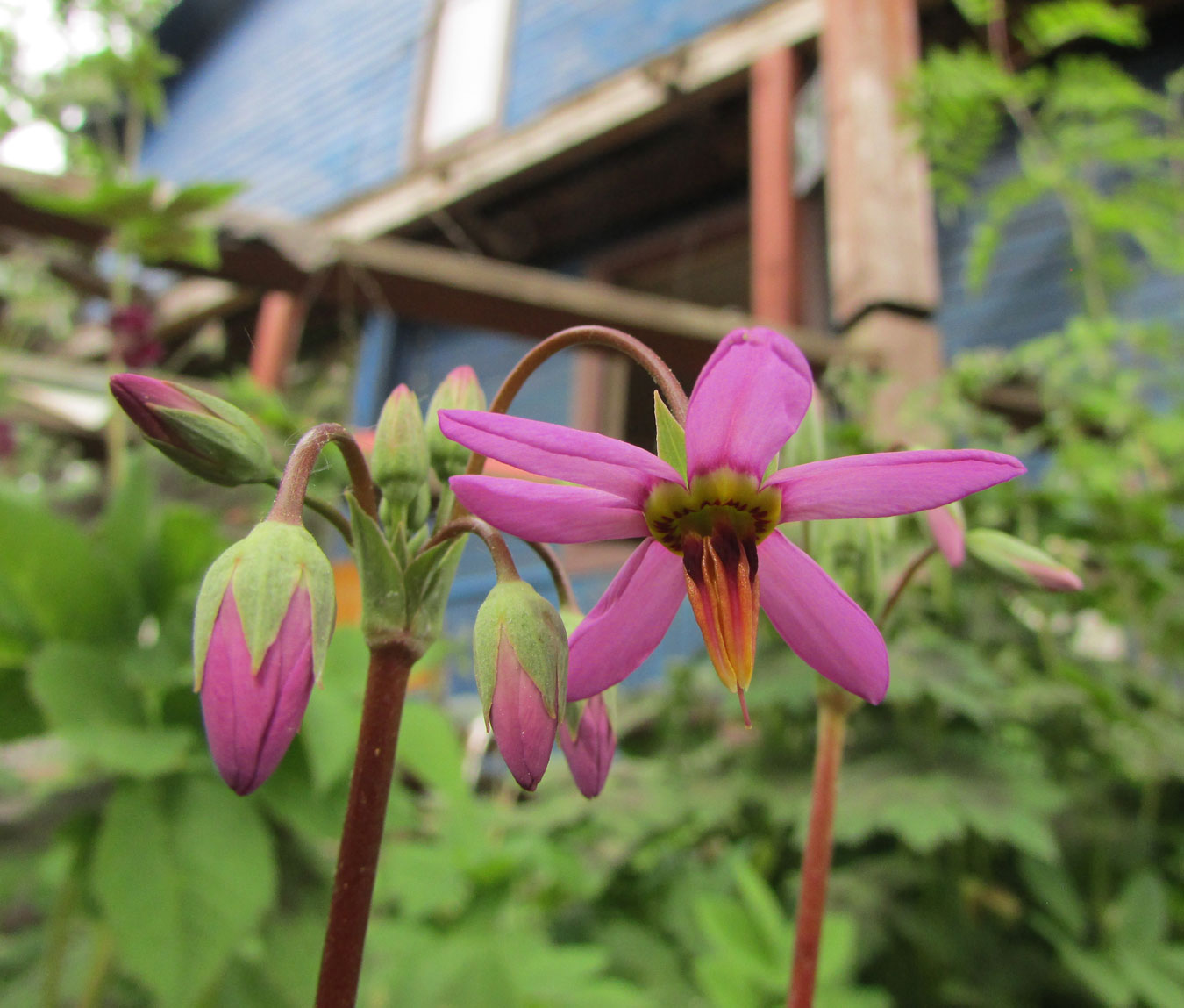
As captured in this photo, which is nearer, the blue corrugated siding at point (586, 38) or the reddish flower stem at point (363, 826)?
the reddish flower stem at point (363, 826)

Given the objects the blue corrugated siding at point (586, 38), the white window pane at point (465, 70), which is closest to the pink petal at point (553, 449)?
the blue corrugated siding at point (586, 38)

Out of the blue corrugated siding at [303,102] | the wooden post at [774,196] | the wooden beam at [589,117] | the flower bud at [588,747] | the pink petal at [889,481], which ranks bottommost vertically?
the flower bud at [588,747]

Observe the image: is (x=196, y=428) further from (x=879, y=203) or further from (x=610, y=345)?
(x=879, y=203)

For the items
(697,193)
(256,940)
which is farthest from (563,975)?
(697,193)

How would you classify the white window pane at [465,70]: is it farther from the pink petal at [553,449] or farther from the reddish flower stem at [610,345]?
the pink petal at [553,449]

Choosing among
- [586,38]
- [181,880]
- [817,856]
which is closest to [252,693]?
[817,856]

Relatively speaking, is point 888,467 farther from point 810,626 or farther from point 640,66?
point 640,66

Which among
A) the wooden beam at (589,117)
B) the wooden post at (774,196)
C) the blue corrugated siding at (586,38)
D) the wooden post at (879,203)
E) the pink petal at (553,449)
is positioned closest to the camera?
the pink petal at (553,449)
